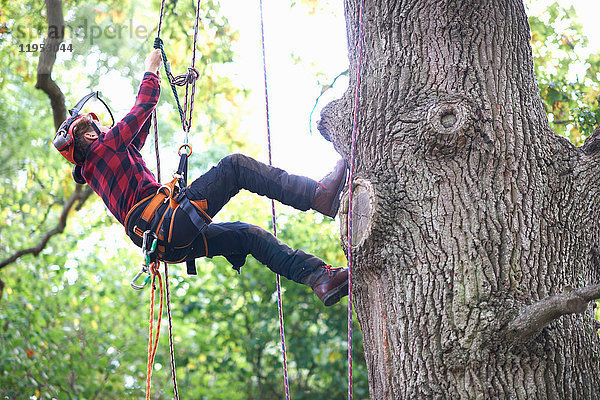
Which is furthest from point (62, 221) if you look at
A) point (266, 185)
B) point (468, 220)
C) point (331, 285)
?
point (468, 220)

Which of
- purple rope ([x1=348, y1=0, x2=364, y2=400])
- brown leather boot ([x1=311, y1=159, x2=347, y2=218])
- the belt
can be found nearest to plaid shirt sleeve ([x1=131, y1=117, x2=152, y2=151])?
the belt

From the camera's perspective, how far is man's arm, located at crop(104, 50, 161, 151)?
3.07m

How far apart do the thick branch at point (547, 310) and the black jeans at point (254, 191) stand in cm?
117

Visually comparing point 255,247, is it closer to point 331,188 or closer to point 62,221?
point 331,188

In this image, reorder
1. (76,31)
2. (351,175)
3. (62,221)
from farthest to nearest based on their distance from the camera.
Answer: (76,31)
(62,221)
(351,175)

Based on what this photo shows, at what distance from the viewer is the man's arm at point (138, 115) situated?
3.07 metres

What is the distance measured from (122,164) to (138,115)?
26 cm

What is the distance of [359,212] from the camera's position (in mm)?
2613

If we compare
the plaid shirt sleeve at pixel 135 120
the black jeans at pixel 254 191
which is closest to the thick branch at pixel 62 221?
the plaid shirt sleeve at pixel 135 120

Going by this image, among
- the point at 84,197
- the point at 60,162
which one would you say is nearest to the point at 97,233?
the point at 60,162

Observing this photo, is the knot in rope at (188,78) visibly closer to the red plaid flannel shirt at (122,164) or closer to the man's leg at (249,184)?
the red plaid flannel shirt at (122,164)

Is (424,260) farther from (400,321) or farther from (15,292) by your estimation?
(15,292)

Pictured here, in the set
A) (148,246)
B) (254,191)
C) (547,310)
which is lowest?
(547,310)

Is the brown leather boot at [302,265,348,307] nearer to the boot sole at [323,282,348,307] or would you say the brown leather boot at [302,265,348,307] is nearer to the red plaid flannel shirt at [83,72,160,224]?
the boot sole at [323,282,348,307]
